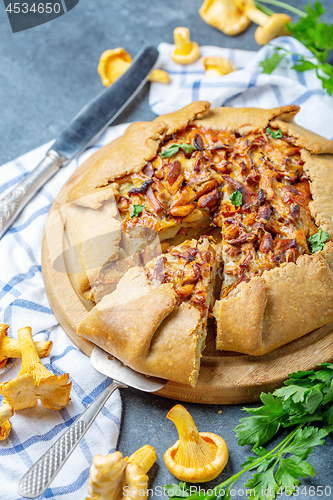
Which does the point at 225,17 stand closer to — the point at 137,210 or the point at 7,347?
the point at 137,210

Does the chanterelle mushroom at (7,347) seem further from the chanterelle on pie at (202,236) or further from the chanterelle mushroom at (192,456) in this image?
the chanterelle mushroom at (192,456)

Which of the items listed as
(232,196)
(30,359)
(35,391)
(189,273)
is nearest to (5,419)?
(35,391)

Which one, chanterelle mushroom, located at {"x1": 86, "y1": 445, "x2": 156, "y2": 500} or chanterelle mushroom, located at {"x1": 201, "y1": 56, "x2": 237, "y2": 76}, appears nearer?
chanterelle mushroom, located at {"x1": 86, "y1": 445, "x2": 156, "y2": 500}

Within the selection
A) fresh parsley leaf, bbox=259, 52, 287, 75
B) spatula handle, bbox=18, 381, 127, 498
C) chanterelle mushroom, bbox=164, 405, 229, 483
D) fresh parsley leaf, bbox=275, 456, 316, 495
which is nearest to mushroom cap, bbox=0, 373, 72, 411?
spatula handle, bbox=18, 381, 127, 498

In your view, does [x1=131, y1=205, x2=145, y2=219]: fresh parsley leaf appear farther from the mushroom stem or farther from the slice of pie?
the mushroom stem

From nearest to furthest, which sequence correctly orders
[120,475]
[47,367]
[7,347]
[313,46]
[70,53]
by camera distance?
[120,475] → [7,347] → [47,367] → [313,46] → [70,53]
